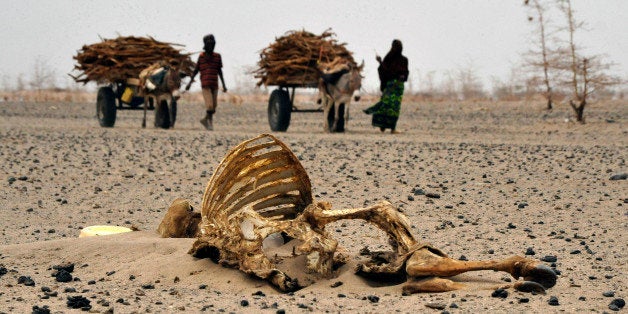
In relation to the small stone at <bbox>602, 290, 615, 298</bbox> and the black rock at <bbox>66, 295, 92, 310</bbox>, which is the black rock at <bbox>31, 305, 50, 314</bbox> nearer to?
the black rock at <bbox>66, 295, 92, 310</bbox>

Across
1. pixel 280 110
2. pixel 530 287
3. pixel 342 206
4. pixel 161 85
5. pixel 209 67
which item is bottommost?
pixel 342 206

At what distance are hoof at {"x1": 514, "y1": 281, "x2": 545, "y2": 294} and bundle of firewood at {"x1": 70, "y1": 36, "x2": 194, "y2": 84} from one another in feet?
49.2

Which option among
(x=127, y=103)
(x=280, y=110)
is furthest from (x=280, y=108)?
(x=127, y=103)

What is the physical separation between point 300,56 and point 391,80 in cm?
185

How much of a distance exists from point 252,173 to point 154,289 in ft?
3.57

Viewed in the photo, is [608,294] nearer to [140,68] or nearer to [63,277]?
[63,277]

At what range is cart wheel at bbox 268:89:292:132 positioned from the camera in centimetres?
1942

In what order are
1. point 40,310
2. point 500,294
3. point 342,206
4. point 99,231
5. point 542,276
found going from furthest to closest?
point 342,206 → point 99,231 → point 542,276 → point 500,294 → point 40,310

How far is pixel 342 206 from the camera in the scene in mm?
9219

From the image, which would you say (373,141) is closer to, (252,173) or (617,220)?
(617,220)

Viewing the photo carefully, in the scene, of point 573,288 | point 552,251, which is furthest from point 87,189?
point 573,288

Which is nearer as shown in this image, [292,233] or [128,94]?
[292,233]

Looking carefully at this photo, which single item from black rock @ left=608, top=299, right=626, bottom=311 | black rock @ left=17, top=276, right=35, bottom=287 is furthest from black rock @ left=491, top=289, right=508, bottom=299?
black rock @ left=17, top=276, right=35, bottom=287

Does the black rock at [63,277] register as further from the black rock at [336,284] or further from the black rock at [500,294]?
the black rock at [500,294]
